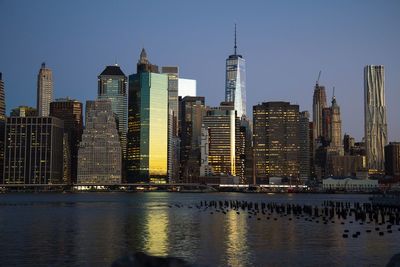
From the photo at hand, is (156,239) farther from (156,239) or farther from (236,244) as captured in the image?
(236,244)

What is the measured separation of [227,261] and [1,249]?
22.9m

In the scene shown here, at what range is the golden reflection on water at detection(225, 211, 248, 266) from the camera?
50.1 m

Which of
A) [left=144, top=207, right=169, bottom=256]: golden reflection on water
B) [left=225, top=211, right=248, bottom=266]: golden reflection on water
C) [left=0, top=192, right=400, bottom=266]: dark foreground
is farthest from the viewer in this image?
[left=144, top=207, right=169, bottom=256]: golden reflection on water

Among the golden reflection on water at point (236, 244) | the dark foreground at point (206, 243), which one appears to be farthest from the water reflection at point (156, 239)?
the golden reflection on water at point (236, 244)

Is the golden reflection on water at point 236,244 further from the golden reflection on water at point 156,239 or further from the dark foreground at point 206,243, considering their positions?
the golden reflection on water at point 156,239

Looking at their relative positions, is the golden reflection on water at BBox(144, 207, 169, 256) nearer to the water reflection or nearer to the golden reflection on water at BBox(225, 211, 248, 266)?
the water reflection

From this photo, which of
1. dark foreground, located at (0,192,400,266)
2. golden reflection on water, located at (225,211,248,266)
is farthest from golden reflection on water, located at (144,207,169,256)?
golden reflection on water, located at (225,211,248,266)

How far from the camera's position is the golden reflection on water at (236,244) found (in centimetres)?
5006

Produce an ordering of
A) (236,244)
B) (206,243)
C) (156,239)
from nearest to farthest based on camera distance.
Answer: (236,244), (206,243), (156,239)

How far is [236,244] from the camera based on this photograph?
6291 cm

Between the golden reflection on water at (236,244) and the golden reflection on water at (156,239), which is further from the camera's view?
the golden reflection on water at (156,239)

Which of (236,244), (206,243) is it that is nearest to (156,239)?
(206,243)

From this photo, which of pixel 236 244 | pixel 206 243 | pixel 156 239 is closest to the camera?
pixel 236 244

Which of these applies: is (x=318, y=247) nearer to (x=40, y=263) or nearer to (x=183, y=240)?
(x=183, y=240)
